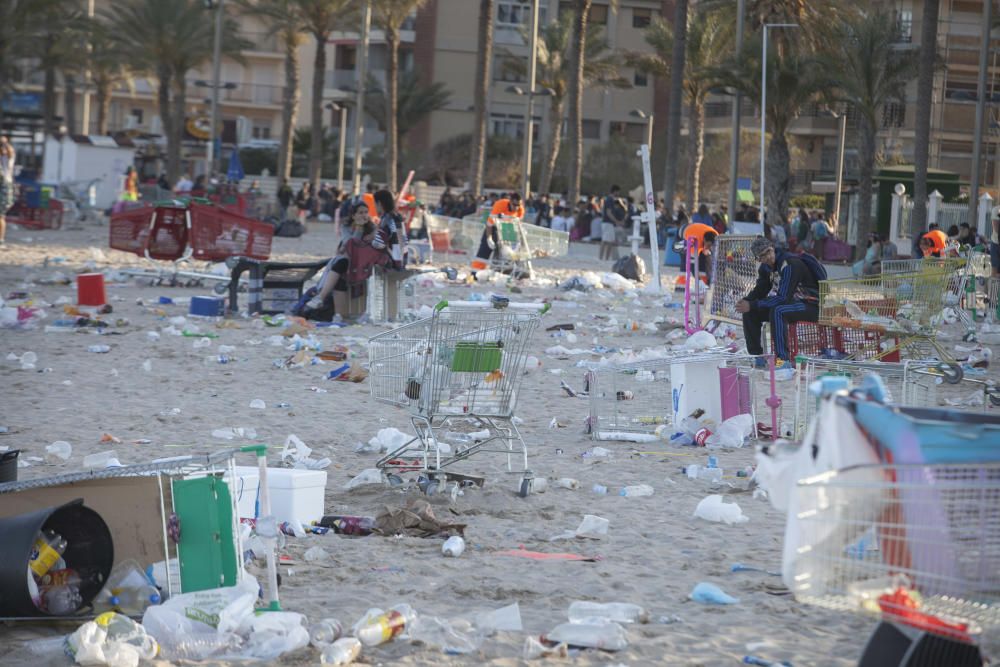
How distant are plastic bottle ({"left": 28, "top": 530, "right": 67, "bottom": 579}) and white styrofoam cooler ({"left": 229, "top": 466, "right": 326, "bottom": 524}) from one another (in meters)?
1.29

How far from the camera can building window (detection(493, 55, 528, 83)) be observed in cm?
6894

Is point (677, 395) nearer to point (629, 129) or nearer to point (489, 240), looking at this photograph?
point (489, 240)

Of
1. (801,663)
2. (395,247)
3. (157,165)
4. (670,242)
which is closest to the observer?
(801,663)

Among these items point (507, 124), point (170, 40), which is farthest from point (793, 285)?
point (507, 124)

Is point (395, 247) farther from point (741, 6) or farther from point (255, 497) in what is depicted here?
point (741, 6)

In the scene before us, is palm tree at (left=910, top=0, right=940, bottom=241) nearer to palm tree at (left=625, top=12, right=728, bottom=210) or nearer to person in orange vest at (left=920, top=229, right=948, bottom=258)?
person in orange vest at (left=920, top=229, right=948, bottom=258)

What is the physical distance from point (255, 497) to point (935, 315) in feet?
26.8

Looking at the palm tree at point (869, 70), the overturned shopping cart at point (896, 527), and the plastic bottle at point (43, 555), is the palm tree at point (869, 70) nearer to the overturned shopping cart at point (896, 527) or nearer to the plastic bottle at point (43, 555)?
the plastic bottle at point (43, 555)

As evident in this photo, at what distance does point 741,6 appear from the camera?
117 feet

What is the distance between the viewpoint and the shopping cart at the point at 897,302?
12383 millimetres

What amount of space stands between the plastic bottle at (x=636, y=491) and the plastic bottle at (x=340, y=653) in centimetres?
325

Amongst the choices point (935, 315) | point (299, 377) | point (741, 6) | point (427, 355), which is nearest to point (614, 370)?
point (427, 355)

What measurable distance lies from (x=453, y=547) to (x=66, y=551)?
1.80 metres

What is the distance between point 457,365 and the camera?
25.7ft
